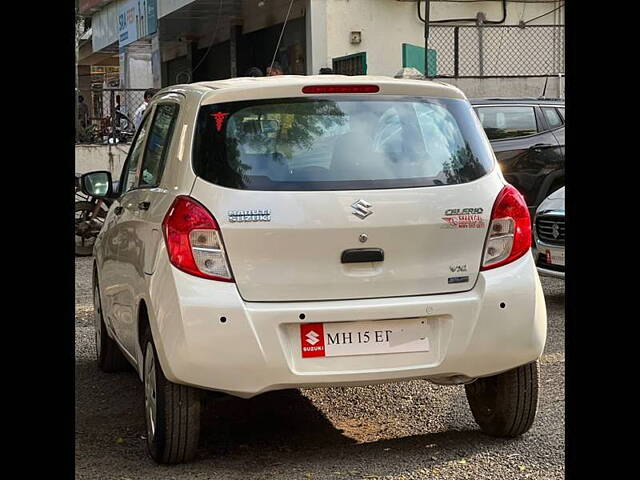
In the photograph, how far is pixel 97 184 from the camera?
682 cm

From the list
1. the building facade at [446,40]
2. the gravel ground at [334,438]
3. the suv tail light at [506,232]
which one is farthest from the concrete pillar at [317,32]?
the suv tail light at [506,232]

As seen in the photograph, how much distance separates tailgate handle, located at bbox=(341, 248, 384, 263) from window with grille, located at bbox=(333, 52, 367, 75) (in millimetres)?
14628

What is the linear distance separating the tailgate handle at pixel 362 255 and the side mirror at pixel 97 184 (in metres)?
2.34

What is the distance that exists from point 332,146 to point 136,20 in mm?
22754

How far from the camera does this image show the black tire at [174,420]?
5.03 metres

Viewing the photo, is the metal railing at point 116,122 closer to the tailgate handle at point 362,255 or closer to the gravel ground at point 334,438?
the gravel ground at point 334,438

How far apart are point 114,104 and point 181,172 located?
16814mm

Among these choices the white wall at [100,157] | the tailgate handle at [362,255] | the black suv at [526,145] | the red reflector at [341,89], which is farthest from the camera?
the white wall at [100,157]

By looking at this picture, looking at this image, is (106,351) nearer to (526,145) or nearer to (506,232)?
(506,232)

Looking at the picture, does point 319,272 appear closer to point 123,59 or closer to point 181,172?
point 181,172

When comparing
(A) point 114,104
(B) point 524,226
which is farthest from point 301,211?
(A) point 114,104

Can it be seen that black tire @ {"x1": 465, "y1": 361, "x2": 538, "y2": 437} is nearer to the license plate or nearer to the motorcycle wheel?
the license plate

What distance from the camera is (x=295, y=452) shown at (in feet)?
17.9
